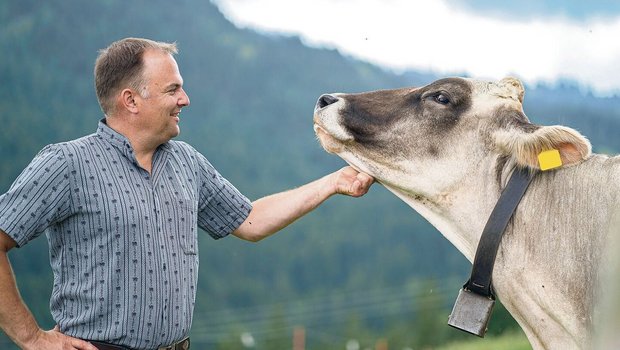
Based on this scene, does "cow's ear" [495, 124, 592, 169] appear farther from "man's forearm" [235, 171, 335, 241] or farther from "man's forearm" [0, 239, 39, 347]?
"man's forearm" [0, 239, 39, 347]

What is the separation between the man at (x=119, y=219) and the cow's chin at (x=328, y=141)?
169 mm

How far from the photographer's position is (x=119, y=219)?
360 cm

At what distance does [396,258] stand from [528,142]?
8379 mm

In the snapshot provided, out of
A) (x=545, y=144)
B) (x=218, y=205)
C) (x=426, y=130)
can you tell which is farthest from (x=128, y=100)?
(x=545, y=144)

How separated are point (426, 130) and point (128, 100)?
1.23 m

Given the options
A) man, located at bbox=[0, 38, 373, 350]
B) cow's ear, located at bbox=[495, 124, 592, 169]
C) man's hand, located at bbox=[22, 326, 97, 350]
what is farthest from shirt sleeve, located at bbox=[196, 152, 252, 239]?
cow's ear, located at bbox=[495, 124, 592, 169]

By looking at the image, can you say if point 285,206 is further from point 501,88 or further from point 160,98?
point 501,88

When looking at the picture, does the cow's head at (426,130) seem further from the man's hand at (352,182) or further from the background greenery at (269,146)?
the background greenery at (269,146)

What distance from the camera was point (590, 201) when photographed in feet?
11.5

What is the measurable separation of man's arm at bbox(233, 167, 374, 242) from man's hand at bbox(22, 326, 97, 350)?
3.51 ft

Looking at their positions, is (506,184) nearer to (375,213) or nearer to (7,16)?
(375,213)

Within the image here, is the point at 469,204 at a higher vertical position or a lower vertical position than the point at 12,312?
higher

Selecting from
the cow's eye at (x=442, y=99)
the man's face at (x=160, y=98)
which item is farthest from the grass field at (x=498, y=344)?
the man's face at (x=160, y=98)

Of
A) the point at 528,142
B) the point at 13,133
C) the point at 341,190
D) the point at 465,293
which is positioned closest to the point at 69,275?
the point at 341,190
